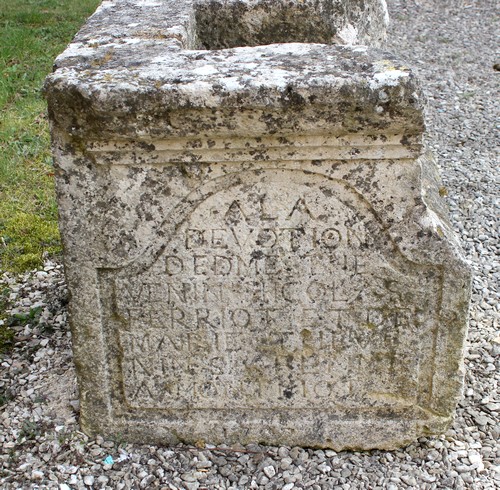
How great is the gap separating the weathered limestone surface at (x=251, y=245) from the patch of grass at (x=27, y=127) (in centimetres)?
189

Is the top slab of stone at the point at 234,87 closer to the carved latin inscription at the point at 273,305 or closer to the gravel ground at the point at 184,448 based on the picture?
the carved latin inscription at the point at 273,305

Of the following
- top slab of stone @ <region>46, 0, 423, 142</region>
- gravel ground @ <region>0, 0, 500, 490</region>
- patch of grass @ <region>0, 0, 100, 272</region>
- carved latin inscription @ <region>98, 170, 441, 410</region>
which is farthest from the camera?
patch of grass @ <region>0, 0, 100, 272</region>

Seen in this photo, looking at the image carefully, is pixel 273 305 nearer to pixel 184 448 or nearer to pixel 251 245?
pixel 251 245

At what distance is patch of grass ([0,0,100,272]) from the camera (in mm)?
4750

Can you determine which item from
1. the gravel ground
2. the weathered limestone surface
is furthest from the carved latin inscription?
the gravel ground

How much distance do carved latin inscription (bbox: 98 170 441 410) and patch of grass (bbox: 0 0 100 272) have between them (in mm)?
1912

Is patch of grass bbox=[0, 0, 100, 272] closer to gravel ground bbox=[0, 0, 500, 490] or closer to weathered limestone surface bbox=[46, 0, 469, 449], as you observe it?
gravel ground bbox=[0, 0, 500, 490]

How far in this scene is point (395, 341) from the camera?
2785 millimetres

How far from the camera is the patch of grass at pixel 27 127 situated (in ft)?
15.6

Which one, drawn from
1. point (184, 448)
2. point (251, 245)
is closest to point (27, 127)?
point (184, 448)

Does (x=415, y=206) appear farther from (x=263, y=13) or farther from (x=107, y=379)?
(x=263, y=13)

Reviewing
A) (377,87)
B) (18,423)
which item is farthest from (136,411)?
(377,87)

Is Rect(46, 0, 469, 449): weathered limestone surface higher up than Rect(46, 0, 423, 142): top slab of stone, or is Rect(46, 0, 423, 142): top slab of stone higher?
Rect(46, 0, 423, 142): top slab of stone

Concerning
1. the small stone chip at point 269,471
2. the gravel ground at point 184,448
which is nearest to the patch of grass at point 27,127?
the gravel ground at point 184,448
